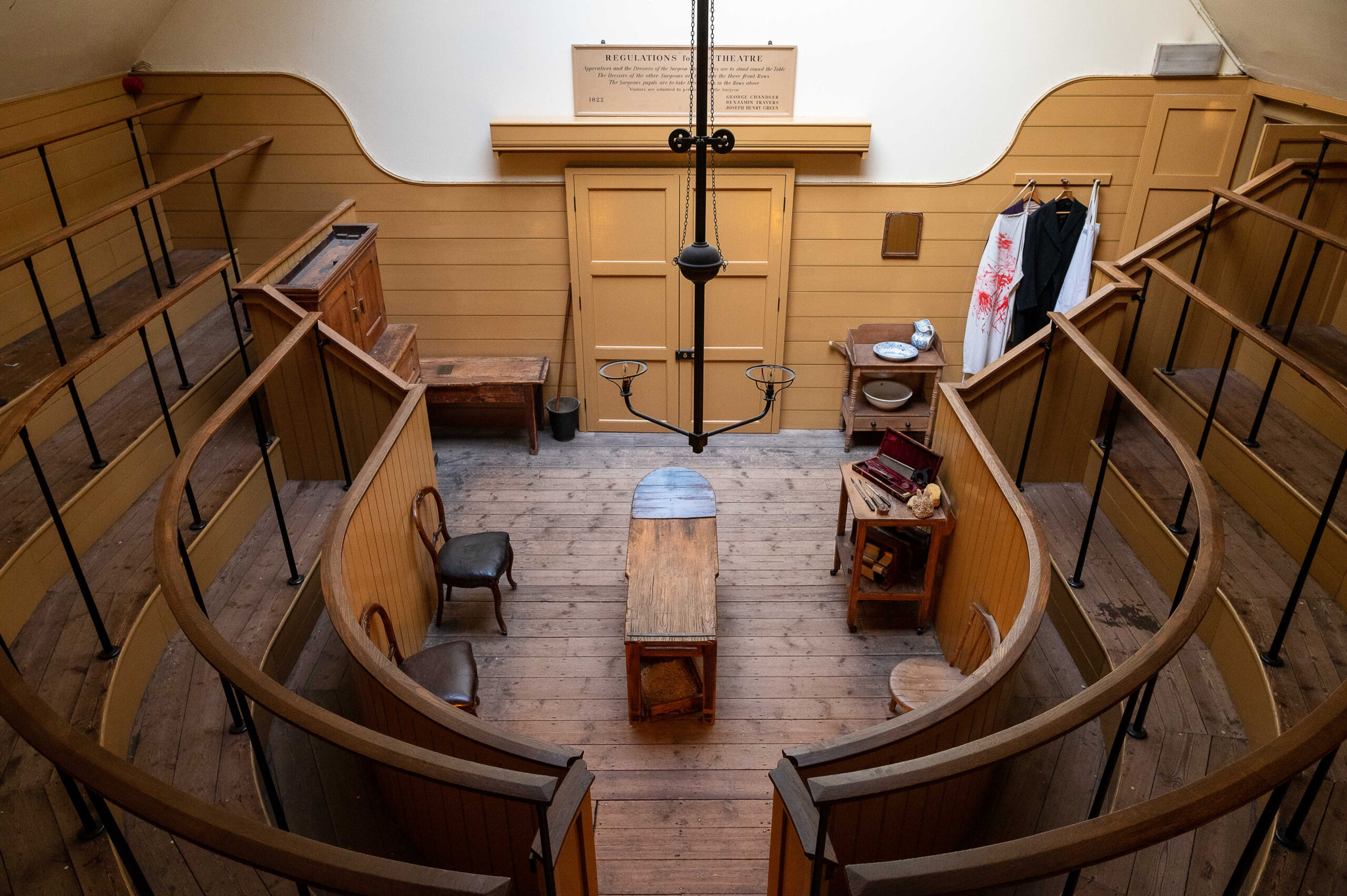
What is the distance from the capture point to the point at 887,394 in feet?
19.4

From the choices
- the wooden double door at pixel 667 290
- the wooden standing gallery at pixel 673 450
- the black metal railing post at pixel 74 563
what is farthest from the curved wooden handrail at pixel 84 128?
the wooden double door at pixel 667 290

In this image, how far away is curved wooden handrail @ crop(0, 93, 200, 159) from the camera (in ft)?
11.5

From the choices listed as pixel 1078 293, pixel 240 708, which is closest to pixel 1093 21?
pixel 1078 293

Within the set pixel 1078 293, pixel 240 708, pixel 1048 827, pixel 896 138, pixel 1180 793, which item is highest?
pixel 896 138

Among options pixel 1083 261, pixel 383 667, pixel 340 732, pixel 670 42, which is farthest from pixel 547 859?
pixel 1083 261

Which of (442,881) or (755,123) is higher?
(755,123)

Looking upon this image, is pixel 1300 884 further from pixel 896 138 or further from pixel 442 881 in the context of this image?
pixel 896 138

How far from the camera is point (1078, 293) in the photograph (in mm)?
5523

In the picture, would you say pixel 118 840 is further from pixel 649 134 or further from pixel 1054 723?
pixel 649 134

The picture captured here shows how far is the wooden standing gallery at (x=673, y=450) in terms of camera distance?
2.35 m

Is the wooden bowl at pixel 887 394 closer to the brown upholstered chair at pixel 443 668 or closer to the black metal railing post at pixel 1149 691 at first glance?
the black metal railing post at pixel 1149 691

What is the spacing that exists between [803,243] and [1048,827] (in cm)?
383

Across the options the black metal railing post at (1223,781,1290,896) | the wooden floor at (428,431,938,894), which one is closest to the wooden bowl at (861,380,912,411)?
the wooden floor at (428,431,938,894)

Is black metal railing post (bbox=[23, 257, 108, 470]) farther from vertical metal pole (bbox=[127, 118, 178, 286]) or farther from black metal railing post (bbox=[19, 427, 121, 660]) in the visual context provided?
vertical metal pole (bbox=[127, 118, 178, 286])
